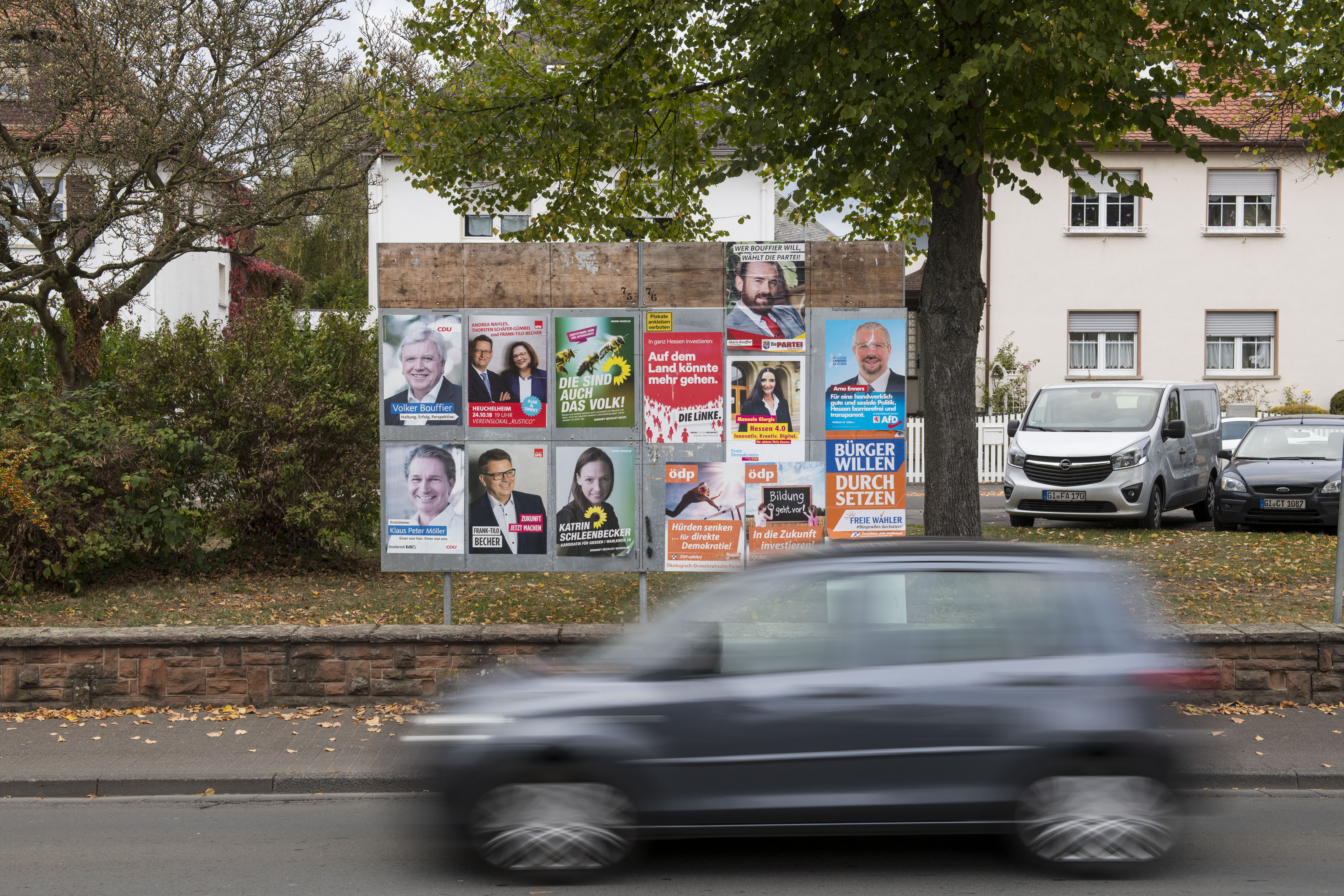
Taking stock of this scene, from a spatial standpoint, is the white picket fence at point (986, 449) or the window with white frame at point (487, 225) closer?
the white picket fence at point (986, 449)

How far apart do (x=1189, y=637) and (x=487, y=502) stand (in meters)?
5.16

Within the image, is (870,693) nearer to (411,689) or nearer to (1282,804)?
(1282,804)

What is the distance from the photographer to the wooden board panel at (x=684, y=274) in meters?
8.85

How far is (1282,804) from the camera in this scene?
629cm

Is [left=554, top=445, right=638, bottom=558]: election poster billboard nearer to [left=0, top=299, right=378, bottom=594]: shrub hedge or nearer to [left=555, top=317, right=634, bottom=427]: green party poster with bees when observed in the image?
[left=555, top=317, right=634, bottom=427]: green party poster with bees

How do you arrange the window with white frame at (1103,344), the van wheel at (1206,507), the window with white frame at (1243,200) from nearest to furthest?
1. the van wheel at (1206,507)
2. the window with white frame at (1243,200)
3. the window with white frame at (1103,344)

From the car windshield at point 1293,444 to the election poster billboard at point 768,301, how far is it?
36.1 feet

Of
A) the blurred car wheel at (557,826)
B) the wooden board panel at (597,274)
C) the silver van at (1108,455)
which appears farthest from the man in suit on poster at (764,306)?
the silver van at (1108,455)

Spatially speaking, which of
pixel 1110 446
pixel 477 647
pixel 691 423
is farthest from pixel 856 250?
pixel 1110 446

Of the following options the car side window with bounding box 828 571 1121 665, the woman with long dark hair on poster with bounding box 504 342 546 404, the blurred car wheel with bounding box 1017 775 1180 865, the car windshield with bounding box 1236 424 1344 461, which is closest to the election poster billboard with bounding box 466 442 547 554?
the woman with long dark hair on poster with bounding box 504 342 546 404

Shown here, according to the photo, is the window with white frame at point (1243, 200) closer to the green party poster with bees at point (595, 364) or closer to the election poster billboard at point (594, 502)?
the green party poster with bees at point (595, 364)

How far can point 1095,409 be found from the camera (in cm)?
1730

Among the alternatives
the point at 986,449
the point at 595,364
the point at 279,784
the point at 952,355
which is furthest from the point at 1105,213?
the point at 279,784

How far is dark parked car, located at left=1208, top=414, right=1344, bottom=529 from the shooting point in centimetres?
1588
